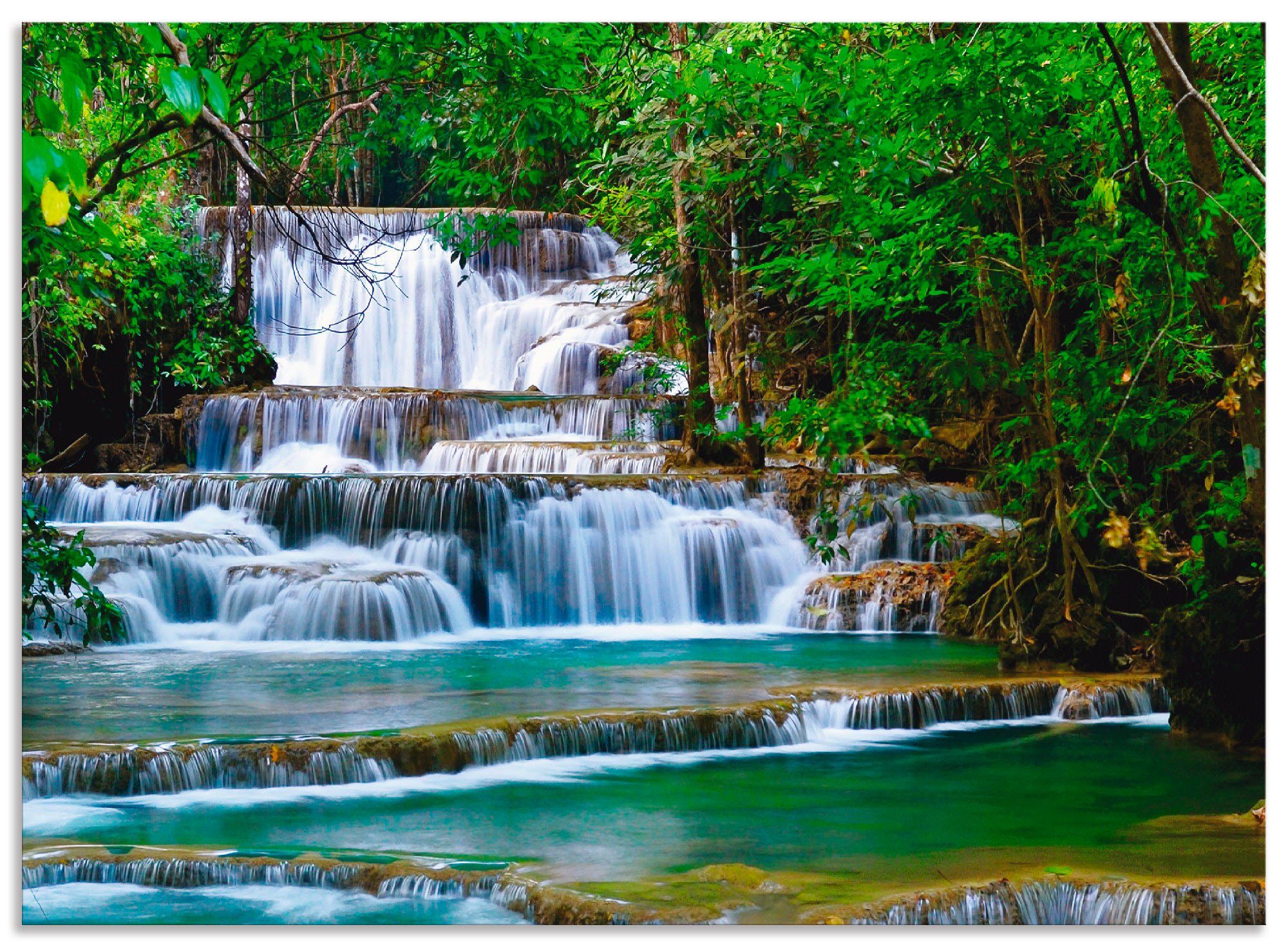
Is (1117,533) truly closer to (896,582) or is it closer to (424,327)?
(896,582)

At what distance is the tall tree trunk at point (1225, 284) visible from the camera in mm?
3559

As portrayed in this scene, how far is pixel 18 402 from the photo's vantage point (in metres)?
3.73

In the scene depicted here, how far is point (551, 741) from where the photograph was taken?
516 cm

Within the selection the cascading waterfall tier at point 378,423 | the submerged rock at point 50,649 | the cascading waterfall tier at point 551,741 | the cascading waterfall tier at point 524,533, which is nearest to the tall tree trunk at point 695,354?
the cascading waterfall tier at point 524,533

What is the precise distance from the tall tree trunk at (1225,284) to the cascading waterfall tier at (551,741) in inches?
85.0

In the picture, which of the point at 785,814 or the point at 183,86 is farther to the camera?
the point at 785,814

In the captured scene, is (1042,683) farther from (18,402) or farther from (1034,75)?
(18,402)

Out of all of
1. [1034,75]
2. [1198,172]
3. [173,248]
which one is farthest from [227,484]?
[1198,172]

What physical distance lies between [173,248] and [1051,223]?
857 cm

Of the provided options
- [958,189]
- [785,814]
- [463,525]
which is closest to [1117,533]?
[785,814]

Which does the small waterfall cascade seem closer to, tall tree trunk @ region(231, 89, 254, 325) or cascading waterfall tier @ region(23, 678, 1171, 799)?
cascading waterfall tier @ region(23, 678, 1171, 799)

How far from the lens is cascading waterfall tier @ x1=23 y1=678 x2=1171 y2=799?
4.56 m

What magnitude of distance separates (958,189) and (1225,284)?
1694 millimetres

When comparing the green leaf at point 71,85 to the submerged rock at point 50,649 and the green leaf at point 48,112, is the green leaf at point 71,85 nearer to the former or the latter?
the green leaf at point 48,112
